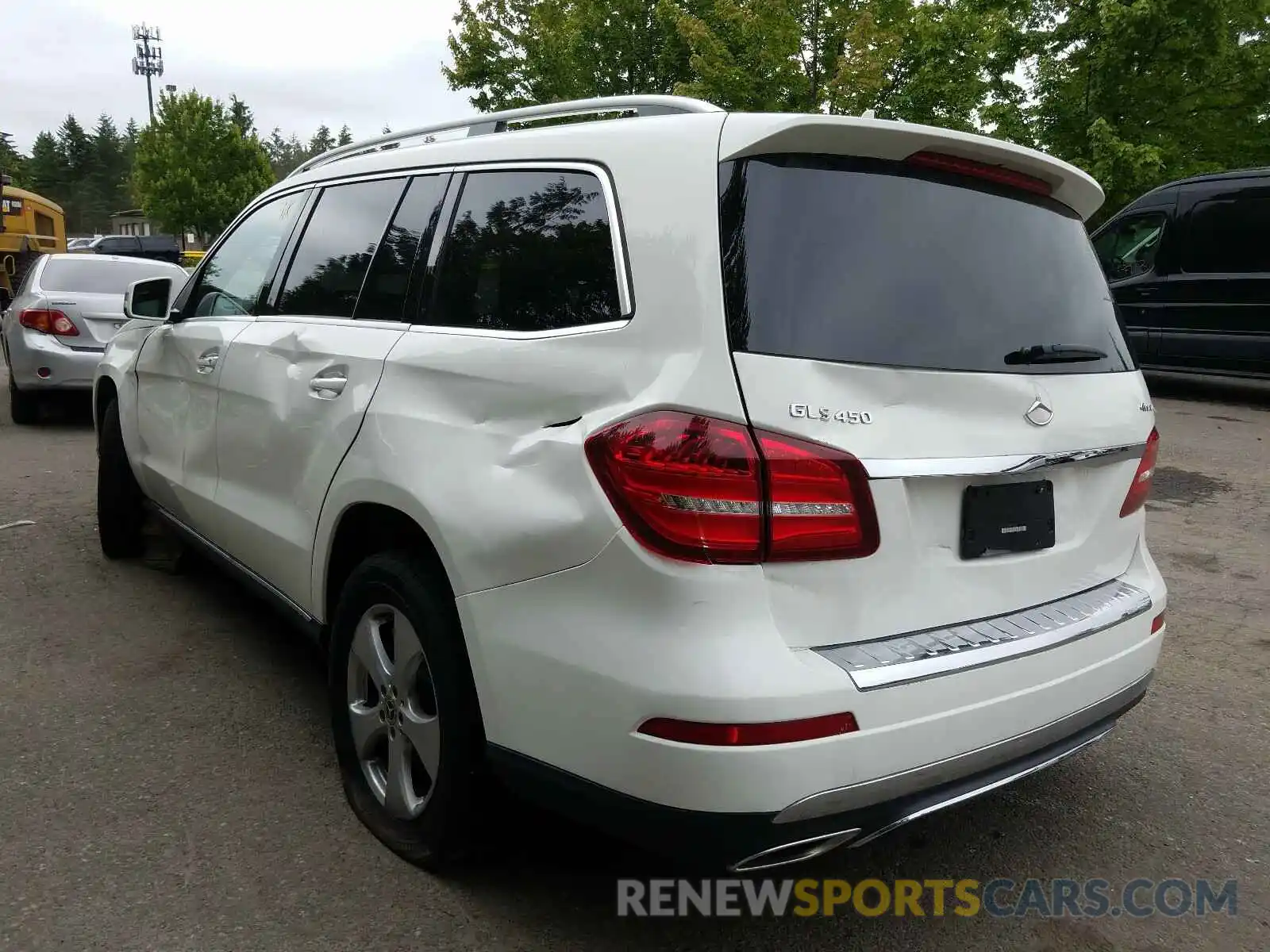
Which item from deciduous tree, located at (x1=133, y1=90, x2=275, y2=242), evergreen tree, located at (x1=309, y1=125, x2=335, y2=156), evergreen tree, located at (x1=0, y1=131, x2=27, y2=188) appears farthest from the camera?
evergreen tree, located at (x1=309, y1=125, x2=335, y2=156)

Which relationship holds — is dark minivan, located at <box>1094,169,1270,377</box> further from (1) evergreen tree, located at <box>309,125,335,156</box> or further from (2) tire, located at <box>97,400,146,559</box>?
(1) evergreen tree, located at <box>309,125,335,156</box>

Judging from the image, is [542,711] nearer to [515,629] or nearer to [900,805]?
[515,629]

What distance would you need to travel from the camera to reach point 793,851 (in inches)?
76.5

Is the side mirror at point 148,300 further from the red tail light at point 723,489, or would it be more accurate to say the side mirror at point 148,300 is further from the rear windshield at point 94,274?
the rear windshield at point 94,274

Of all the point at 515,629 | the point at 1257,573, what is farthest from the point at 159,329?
the point at 1257,573

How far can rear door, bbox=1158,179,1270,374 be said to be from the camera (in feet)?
33.7

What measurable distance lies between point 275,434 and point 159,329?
5.42 ft

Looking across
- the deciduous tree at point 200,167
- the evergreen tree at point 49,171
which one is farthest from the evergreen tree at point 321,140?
the deciduous tree at point 200,167

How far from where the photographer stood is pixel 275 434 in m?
3.11

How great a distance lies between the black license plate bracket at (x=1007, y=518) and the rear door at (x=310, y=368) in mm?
1463

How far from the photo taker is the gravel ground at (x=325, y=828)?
2365 mm

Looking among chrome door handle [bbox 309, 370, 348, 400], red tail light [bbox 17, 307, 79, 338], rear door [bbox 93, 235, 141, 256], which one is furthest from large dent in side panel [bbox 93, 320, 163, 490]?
rear door [bbox 93, 235, 141, 256]

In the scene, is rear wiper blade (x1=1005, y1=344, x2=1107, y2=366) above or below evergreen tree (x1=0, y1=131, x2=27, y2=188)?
below

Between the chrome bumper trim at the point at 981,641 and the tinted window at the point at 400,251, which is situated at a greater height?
the tinted window at the point at 400,251
